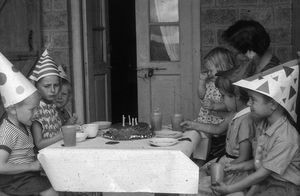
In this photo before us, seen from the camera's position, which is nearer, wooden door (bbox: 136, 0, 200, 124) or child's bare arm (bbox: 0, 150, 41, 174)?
child's bare arm (bbox: 0, 150, 41, 174)

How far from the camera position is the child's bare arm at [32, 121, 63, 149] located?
9.38ft

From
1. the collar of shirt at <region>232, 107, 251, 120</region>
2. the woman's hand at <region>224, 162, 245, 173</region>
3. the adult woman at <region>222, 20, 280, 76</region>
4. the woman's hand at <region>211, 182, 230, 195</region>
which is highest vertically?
the adult woman at <region>222, 20, 280, 76</region>

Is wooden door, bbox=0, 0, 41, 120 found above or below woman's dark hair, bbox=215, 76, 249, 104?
above

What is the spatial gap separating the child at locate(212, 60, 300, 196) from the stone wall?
2815 mm

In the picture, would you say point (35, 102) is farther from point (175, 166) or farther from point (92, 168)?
point (175, 166)

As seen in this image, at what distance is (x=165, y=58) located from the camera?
209 inches

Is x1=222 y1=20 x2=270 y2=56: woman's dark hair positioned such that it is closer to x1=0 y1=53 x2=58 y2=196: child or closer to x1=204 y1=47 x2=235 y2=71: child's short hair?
x1=204 y1=47 x2=235 y2=71: child's short hair

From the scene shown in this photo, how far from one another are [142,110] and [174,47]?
0.77 metres

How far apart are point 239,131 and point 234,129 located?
0.05 metres

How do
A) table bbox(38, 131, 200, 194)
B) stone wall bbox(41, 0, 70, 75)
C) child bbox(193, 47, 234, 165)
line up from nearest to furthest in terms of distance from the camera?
1. table bbox(38, 131, 200, 194)
2. child bbox(193, 47, 234, 165)
3. stone wall bbox(41, 0, 70, 75)

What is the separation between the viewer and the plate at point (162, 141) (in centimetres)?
258

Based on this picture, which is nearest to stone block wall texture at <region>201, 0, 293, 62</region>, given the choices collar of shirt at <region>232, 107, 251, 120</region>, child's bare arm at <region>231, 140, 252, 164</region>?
collar of shirt at <region>232, 107, 251, 120</region>

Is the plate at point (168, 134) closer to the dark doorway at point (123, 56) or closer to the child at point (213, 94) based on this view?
the child at point (213, 94)

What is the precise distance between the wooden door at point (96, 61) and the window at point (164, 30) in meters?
0.60
